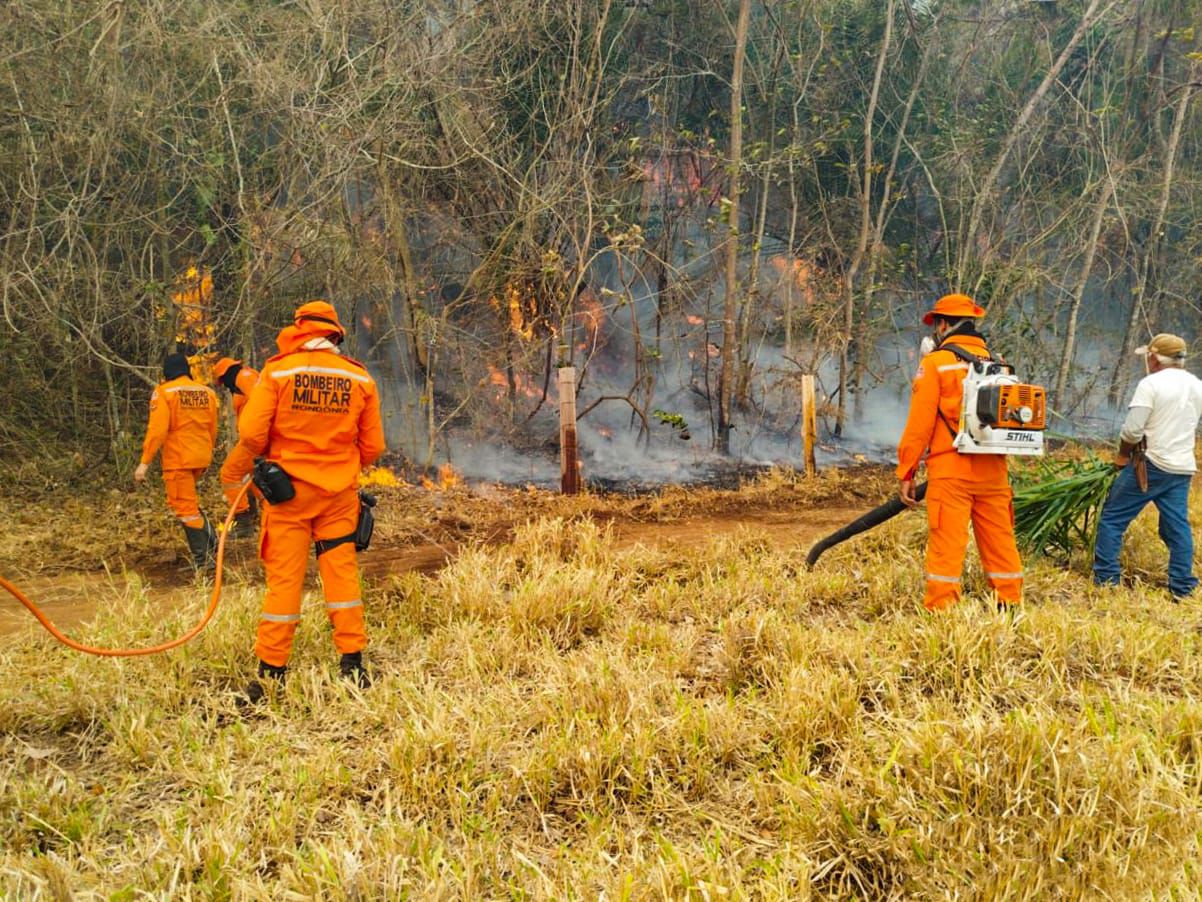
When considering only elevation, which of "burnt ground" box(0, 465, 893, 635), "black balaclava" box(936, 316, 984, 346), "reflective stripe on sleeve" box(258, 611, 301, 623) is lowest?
"burnt ground" box(0, 465, 893, 635)

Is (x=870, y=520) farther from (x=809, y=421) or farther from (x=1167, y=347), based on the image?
(x=809, y=421)

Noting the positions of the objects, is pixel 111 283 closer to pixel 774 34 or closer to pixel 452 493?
pixel 452 493

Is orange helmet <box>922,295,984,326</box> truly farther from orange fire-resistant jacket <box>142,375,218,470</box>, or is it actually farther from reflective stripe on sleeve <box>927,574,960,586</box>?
orange fire-resistant jacket <box>142,375,218,470</box>

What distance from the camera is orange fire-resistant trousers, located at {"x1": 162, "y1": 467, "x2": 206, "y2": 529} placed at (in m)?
6.34

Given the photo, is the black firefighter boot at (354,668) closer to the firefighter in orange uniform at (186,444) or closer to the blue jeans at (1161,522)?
the firefighter in orange uniform at (186,444)

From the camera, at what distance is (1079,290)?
1345 cm

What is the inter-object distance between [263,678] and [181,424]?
384cm

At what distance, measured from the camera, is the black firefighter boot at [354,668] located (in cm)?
358

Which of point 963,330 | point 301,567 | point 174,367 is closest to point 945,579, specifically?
point 963,330

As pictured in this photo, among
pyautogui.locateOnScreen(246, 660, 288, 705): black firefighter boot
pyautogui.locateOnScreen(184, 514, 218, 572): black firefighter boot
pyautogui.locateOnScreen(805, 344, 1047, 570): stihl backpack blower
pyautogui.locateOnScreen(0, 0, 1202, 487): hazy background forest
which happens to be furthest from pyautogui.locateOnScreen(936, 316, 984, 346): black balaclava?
pyautogui.locateOnScreen(184, 514, 218, 572): black firefighter boot

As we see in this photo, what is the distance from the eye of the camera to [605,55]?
11133mm

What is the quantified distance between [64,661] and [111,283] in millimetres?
6176

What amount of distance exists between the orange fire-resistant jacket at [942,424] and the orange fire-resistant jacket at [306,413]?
10.6ft

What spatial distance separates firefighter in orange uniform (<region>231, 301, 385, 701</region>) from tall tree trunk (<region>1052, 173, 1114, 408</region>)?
546 inches
